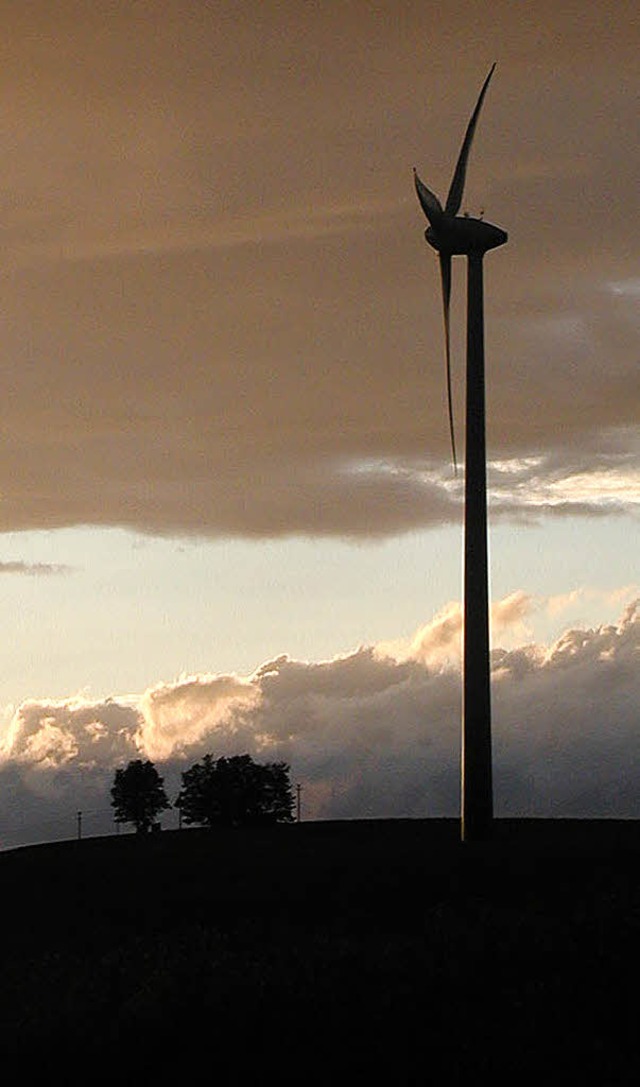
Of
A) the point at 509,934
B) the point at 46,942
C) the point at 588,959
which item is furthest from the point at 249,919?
the point at 588,959

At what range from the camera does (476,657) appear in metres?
71.0

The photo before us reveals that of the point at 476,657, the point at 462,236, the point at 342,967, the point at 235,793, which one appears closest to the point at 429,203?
the point at 462,236

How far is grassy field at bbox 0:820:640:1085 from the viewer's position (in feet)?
125

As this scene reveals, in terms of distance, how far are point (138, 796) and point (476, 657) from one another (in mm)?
106677

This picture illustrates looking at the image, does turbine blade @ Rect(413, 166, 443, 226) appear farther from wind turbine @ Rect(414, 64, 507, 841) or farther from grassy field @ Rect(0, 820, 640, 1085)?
grassy field @ Rect(0, 820, 640, 1085)

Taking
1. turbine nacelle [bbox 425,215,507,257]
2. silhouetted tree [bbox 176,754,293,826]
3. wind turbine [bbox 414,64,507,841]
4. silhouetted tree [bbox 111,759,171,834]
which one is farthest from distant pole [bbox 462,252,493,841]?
silhouetted tree [bbox 111,759,171,834]

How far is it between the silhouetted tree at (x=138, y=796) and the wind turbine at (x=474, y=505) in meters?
104

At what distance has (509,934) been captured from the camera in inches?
1922

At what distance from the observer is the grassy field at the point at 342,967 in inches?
1497

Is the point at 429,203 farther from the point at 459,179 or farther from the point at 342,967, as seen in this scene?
the point at 342,967

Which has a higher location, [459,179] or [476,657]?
[459,179]

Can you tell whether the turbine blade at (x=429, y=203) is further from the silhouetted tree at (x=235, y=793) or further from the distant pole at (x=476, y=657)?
the silhouetted tree at (x=235, y=793)

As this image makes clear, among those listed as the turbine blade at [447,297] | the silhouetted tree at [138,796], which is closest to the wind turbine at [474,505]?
the turbine blade at [447,297]

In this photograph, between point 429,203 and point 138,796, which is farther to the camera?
point 138,796
